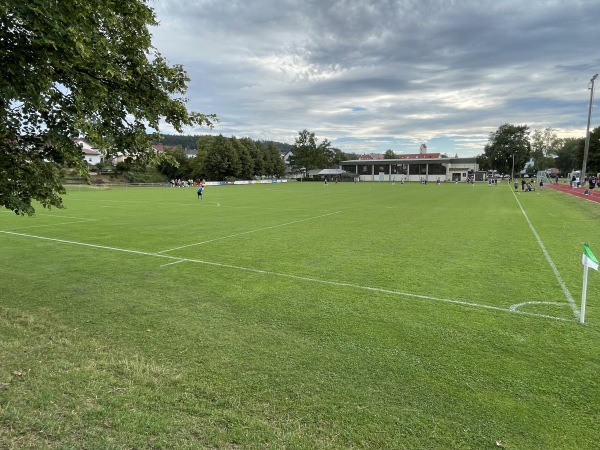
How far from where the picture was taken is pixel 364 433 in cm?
370

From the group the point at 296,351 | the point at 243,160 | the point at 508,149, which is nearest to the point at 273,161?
the point at 243,160

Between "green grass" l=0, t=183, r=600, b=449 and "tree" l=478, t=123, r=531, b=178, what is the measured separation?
405 feet

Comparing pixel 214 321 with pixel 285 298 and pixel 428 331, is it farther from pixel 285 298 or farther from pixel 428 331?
pixel 428 331

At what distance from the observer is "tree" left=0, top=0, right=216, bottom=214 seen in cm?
433

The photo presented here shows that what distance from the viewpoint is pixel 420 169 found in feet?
399

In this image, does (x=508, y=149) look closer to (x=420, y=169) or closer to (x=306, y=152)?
(x=420, y=169)

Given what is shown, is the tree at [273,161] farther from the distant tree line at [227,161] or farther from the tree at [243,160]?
the tree at [243,160]

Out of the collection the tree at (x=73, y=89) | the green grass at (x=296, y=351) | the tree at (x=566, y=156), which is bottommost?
the green grass at (x=296, y=351)

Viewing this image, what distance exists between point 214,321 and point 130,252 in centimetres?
714

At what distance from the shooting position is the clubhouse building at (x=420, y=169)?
4611 inches

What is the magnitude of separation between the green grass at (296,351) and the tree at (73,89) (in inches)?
103

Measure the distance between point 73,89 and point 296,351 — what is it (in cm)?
485

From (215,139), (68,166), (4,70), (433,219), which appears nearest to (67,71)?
(4,70)

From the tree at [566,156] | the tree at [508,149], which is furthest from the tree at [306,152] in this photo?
the tree at [566,156]
